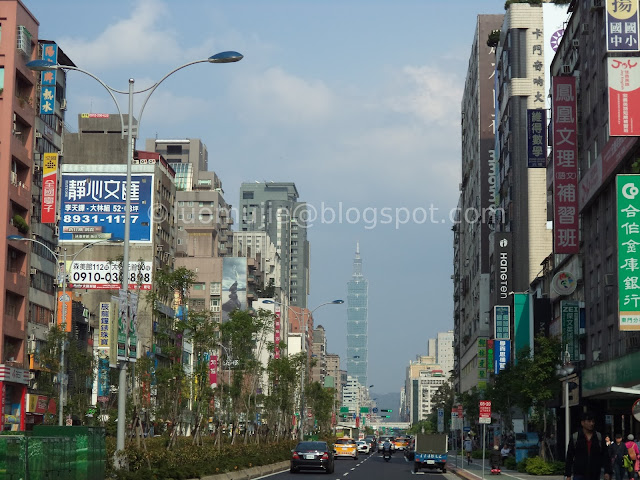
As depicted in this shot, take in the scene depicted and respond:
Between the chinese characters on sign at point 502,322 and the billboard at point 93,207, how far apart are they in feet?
99.9

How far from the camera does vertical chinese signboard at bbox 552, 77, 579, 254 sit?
5800 cm

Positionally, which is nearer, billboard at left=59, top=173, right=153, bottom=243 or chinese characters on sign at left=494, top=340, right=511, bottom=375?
billboard at left=59, top=173, right=153, bottom=243

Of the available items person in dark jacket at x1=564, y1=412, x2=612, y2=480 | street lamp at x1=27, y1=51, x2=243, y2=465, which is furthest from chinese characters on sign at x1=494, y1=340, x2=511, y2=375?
person in dark jacket at x1=564, y1=412, x2=612, y2=480

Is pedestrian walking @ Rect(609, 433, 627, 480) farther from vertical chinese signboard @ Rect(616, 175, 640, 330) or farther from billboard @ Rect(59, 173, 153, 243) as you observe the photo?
billboard @ Rect(59, 173, 153, 243)

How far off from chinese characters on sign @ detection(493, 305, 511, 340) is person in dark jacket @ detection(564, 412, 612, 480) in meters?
67.2

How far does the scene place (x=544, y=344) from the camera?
57031 millimetres

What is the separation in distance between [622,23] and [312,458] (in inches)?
931

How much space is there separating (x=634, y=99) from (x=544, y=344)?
63.1ft

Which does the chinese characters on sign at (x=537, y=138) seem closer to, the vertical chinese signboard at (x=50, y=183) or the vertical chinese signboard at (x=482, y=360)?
the vertical chinese signboard at (x=482, y=360)

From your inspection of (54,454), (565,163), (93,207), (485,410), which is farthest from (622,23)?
(93,207)

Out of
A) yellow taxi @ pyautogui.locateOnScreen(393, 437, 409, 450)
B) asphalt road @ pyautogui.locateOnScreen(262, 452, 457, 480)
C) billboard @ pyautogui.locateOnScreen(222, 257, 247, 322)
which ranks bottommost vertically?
yellow taxi @ pyautogui.locateOnScreen(393, 437, 409, 450)

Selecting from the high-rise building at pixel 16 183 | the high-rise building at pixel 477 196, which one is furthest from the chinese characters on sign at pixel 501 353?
the high-rise building at pixel 16 183

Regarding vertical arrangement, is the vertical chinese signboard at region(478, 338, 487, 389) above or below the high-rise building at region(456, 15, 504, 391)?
below

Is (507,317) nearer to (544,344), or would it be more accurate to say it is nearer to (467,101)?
(544,344)
